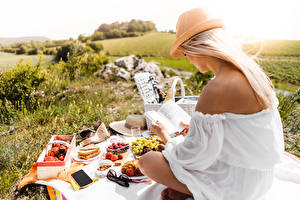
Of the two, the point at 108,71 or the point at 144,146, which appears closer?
the point at 144,146

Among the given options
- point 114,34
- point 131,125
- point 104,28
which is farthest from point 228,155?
point 104,28

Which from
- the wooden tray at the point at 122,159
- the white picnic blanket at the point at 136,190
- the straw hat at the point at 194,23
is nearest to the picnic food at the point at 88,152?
the wooden tray at the point at 122,159

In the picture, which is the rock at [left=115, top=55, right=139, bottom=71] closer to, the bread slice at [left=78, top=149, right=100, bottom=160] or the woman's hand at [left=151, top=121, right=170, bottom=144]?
the bread slice at [left=78, top=149, right=100, bottom=160]

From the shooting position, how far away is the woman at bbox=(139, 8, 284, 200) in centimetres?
131

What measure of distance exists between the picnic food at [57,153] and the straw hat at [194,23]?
1.79 meters

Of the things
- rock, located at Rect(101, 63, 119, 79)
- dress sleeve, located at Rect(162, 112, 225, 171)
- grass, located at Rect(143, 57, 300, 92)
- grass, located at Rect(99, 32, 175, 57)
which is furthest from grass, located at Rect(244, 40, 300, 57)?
dress sleeve, located at Rect(162, 112, 225, 171)

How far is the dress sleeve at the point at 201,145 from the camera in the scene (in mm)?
1319

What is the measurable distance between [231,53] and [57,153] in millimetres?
2137

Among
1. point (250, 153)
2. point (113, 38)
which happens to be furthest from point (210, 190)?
point (113, 38)

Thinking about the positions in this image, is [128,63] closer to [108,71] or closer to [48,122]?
[108,71]

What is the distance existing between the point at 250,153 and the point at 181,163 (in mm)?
475

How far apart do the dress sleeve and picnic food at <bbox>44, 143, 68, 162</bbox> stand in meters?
1.45

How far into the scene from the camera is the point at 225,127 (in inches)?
53.2

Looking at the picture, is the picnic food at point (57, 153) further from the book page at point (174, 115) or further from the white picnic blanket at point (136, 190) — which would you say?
the book page at point (174, 115)
